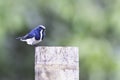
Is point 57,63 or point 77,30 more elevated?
point 77,30

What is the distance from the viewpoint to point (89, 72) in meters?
6.31

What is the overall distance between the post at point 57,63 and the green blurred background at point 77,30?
3365mm

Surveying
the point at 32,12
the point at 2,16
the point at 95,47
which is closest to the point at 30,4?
the point at 32,12

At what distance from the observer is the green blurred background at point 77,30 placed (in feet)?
19.5

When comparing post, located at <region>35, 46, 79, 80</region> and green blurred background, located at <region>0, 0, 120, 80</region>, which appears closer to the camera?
post, located at <region>35, 46, 79, 80</region>

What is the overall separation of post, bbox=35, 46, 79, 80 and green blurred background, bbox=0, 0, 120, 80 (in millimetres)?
3365

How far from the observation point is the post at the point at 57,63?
229 centimetres

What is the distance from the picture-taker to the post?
2.29 metres

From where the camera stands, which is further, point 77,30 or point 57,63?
point 77,30

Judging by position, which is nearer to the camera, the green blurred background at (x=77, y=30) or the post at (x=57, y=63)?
the post at (x=57, y=63)

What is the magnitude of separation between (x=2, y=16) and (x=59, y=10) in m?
0.79

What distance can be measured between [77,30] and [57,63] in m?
3.93

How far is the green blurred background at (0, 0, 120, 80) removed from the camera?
5.95 meters

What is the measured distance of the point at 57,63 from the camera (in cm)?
229
